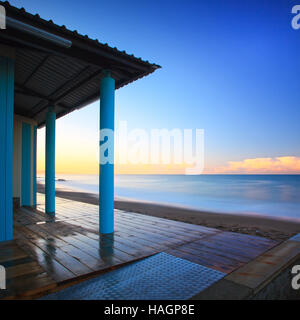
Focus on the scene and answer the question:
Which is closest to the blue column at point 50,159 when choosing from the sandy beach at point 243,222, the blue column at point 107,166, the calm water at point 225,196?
the blue column at point 107,166

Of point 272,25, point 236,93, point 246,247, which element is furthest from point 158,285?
point 236,93

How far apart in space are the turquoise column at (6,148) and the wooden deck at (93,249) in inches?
15.0

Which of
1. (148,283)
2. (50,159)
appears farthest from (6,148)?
(148,283)

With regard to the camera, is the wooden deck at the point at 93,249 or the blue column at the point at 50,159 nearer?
the wooden deck at the point at 93,249

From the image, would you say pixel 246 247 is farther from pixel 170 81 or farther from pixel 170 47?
pixel 170 81

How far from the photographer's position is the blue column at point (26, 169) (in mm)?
6992

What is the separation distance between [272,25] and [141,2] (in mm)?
5266

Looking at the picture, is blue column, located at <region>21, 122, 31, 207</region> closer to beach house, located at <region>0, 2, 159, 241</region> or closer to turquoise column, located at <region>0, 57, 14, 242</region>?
beach house, located at <region>0, 2, 159, 241</region>

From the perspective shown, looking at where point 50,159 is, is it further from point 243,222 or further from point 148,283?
point 243,222

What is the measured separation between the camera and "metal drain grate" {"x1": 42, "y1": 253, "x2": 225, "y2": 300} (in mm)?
1704

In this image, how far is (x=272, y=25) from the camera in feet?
19.7

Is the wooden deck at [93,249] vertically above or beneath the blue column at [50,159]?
beneath

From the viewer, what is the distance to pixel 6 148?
3.28m

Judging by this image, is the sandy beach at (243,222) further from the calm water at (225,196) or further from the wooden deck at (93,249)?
the calm water at (225,196)
